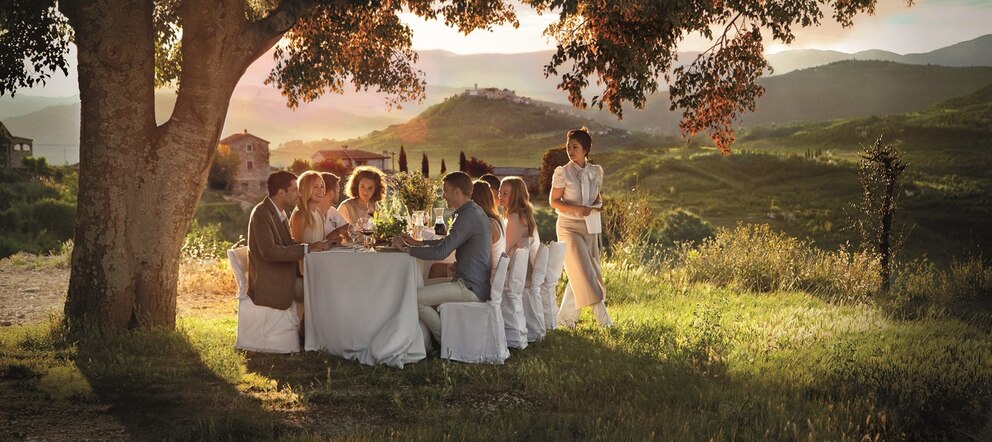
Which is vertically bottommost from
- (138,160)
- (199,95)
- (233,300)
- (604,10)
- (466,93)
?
(233,300)

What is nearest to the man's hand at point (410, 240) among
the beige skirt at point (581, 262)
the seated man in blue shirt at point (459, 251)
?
the seated man in blue shirt at point (459, 251)

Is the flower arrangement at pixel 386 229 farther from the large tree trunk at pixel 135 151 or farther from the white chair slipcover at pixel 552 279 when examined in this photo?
the large tree trunk at pixel 135 151

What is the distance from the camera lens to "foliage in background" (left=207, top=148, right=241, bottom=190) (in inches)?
1542

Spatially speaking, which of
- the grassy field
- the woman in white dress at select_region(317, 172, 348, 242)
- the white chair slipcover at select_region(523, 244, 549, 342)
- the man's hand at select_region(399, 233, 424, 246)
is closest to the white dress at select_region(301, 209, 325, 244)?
the woman in white dress at select_region(317, 172, 348, 242)

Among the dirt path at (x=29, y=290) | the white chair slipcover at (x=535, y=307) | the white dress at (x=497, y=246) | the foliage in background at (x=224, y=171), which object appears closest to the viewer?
Result: the white dress at (x=497, y=246)

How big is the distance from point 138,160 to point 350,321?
9.09 ft

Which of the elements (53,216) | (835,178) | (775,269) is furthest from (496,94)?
(775,269)

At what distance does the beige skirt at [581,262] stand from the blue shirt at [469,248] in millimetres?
1752

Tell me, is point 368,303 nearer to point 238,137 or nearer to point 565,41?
point 565,41

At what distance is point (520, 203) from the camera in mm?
8094

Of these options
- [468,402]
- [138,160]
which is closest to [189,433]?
[468,402]

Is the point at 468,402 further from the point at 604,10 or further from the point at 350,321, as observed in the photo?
the point at 604,10

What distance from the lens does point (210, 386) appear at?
6625 mm

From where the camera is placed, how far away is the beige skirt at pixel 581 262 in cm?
871
